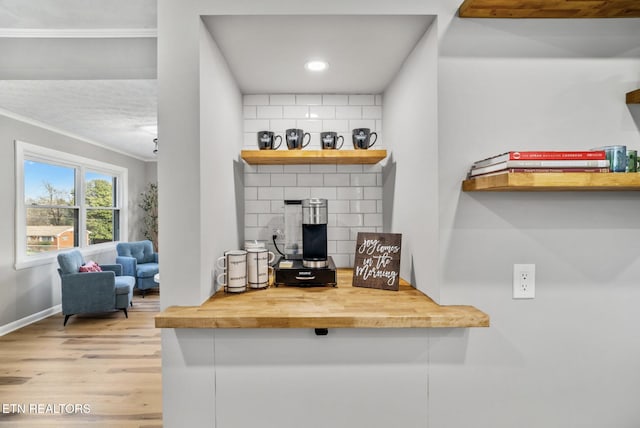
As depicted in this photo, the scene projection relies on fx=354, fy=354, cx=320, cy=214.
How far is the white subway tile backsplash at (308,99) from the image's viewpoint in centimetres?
218

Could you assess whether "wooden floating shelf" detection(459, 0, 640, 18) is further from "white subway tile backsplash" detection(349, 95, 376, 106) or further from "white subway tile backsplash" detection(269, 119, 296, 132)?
"white subway tile backsplash" detection(269, 119, 296, 132)

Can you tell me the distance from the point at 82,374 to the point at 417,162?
3365mm

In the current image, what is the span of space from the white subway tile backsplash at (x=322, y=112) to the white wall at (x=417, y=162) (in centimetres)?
37

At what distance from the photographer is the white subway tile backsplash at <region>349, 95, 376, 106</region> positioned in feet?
7.19

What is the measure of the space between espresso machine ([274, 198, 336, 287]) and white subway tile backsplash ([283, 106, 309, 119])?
54 cm

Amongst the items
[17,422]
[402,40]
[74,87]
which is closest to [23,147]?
[74,87]

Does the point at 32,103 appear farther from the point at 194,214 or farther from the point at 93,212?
the point at 194,214

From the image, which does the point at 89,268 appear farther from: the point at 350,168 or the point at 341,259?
the point at 350,168

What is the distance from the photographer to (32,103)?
12.8ft

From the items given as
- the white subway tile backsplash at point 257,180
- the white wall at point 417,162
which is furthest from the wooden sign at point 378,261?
the white subway tile backsplash at point 257,180

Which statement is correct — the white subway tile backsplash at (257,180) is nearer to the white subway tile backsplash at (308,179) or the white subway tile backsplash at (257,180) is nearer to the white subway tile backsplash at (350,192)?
the white subway tile backsplash at (308,179)

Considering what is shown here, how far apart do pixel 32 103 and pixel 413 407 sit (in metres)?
4.77

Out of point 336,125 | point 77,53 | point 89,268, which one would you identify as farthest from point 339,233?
point 89,268

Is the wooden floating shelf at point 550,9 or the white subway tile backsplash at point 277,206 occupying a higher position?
the wooden floating shelf at point 550,9
